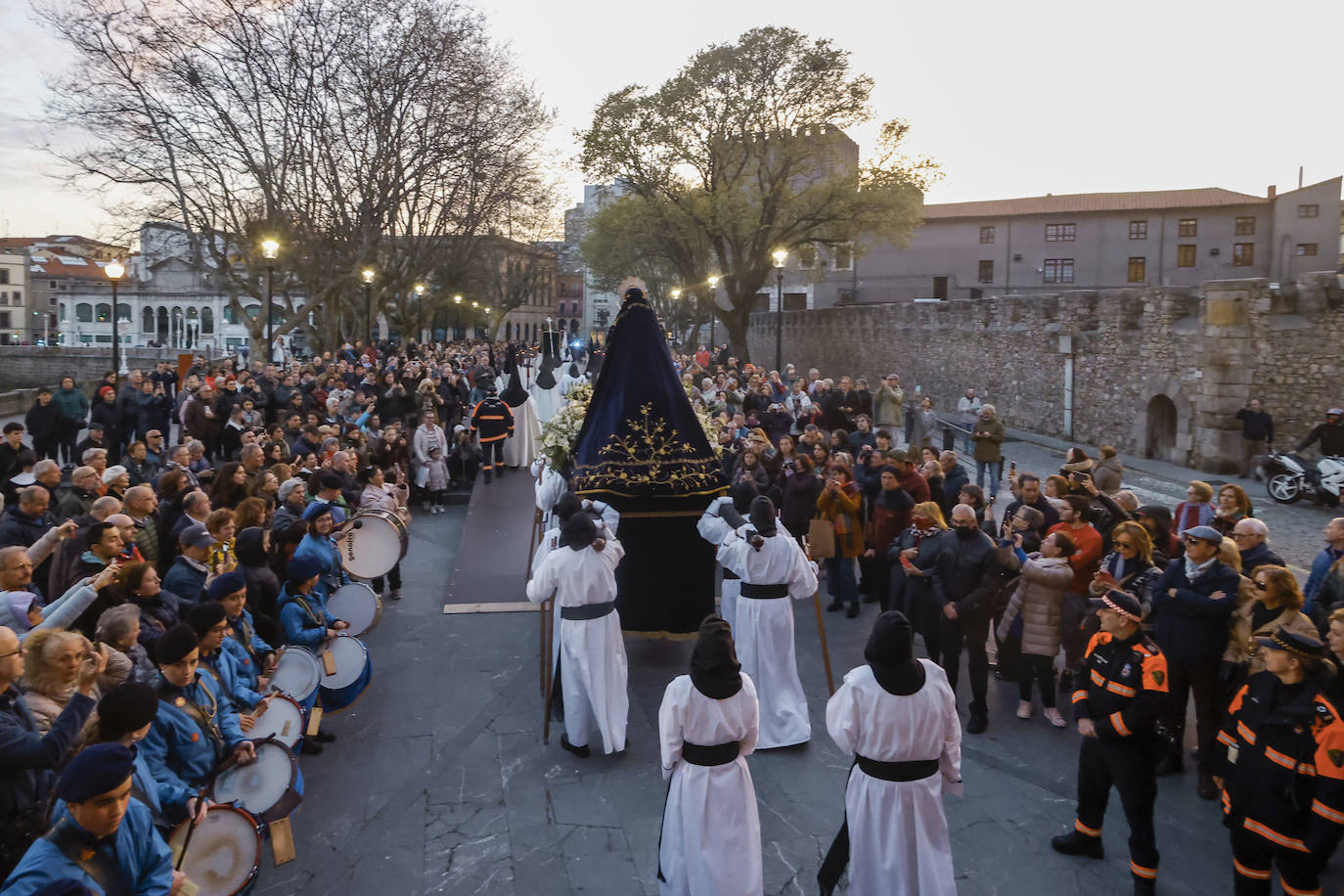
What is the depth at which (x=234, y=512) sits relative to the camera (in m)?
7.06

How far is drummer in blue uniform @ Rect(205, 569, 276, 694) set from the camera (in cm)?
517

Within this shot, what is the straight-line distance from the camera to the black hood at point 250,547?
609 cm

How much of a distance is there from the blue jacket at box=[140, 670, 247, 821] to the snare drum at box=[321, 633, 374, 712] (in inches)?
66.6

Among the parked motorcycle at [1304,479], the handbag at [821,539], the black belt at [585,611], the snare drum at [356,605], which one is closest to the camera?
the black belt at [585,611]

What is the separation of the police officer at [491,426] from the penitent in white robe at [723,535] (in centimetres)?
868

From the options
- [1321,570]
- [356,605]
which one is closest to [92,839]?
[356,605]

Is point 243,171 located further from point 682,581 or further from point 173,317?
point 173,317

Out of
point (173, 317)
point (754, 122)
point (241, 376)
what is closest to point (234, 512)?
point (241, 376)

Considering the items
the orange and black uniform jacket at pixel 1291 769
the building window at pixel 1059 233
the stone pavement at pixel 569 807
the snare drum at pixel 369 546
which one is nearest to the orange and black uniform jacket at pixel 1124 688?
the orange and black uniform jacket at pixel 1291 769

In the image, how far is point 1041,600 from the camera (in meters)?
6.64

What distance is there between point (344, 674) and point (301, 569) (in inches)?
31.0

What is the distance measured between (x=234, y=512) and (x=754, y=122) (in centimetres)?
2902

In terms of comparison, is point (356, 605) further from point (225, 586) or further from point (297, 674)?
point (225, 586)

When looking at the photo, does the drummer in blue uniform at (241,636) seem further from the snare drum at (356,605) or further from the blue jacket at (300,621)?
the snare drum at (356,605)
